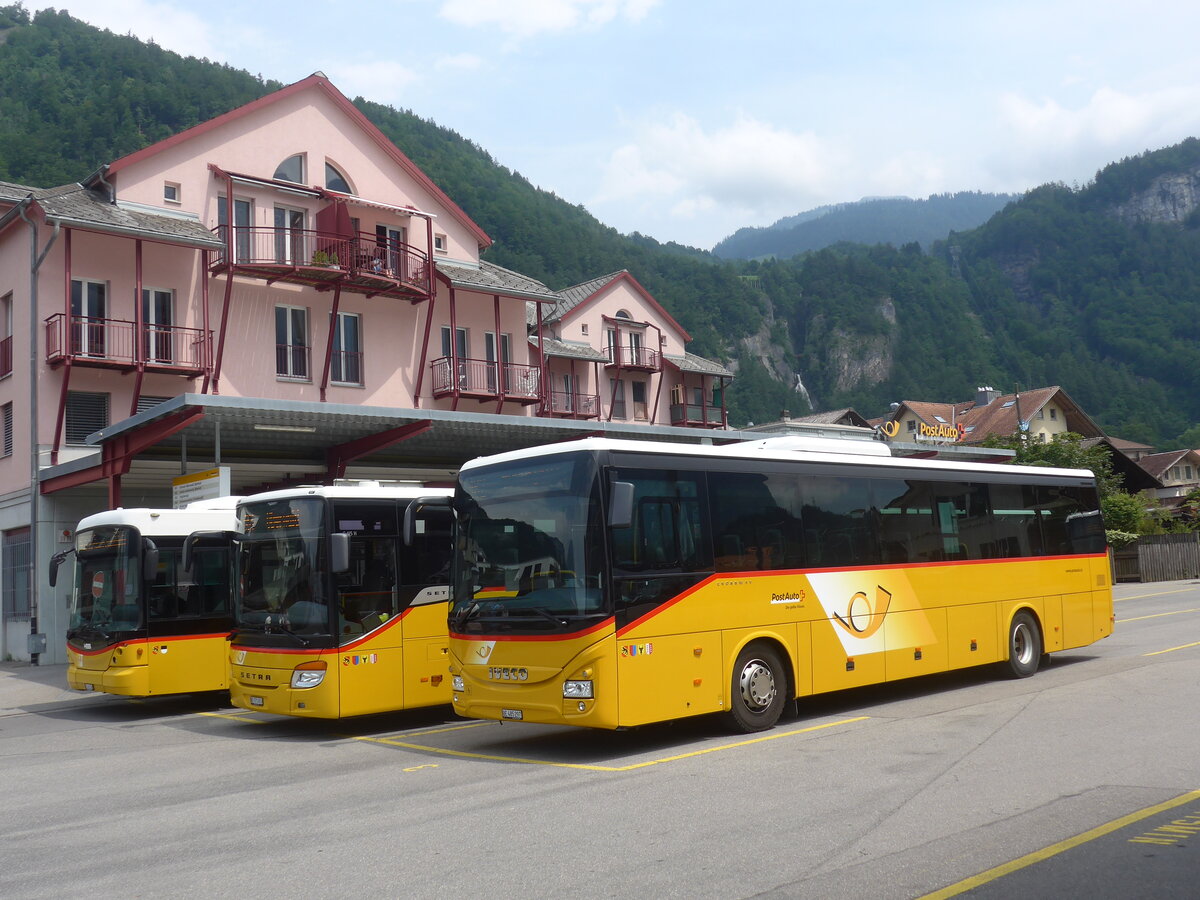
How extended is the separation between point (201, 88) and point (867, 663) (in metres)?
82.3

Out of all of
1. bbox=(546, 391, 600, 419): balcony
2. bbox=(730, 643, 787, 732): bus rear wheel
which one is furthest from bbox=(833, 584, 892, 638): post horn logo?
bbox=(546, 391, 600, 419): balcony

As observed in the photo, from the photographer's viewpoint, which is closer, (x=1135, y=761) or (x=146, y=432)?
(x=1135, y=761)

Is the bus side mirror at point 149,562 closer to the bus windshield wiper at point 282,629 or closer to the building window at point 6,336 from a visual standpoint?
the bus windshield wiper at point 282,629

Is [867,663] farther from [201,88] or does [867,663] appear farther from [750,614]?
[201,88]

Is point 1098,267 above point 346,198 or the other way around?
above

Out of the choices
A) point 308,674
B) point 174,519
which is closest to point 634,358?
point 174,519

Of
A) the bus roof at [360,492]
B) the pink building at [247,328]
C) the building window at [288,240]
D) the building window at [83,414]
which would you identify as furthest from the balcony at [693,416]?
the bus roof at [360,492]

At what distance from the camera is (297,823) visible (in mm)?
7902

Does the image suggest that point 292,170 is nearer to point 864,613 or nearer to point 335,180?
point 335,180

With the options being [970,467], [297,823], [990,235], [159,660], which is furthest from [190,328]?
[990,235]

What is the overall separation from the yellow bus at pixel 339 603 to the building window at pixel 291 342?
19913 millimetres

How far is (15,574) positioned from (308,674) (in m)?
19.9

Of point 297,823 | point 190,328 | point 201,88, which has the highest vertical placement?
point 201,88

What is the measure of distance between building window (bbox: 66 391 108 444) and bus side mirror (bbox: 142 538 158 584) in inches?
563
